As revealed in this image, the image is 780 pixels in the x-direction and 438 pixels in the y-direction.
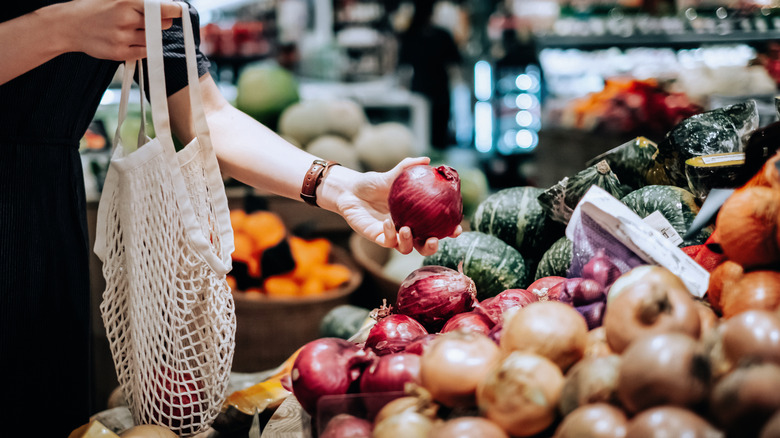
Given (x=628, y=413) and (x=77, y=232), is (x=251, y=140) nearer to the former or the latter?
(x=77, y=232)

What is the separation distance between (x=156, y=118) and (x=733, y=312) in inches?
37.5

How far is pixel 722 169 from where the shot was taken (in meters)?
1.22

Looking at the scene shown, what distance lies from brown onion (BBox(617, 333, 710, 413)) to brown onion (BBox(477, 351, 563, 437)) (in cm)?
8

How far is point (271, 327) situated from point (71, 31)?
178 cm

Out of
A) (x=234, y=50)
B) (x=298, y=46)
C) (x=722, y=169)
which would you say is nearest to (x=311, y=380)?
(x=722, y=169)

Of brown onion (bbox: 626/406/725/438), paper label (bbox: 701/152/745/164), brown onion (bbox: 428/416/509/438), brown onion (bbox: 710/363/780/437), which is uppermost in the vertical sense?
paper label (bbox: 701/152/745/164)

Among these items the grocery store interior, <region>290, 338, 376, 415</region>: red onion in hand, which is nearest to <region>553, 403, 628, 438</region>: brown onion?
<region>290, 338, 376, 415</region>: red onion in hand

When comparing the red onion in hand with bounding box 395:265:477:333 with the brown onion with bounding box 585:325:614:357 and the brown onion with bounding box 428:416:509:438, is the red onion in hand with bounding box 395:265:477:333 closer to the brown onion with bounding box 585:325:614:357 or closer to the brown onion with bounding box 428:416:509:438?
the brown onion with bounding box 585:325:614:357

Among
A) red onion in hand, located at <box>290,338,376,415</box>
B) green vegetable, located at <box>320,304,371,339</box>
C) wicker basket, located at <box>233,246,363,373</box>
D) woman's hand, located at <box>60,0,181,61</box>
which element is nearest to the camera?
red onion in hand, located at <box>290,338,376,415</box>

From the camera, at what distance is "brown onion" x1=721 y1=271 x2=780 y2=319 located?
2.59ft

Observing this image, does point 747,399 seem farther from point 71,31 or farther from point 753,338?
point 71,31

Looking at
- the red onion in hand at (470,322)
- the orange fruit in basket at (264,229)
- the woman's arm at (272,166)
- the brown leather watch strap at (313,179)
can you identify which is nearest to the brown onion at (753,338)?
the red onion in hand at (470,322)

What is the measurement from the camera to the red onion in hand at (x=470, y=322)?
1.09m

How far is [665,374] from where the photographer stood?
642 millimetres
